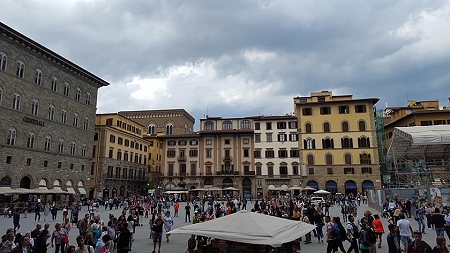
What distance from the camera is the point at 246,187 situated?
56156mm

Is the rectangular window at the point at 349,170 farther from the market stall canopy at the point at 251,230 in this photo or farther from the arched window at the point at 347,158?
the market stall canopy at the point at 251,230

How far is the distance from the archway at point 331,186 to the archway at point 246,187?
12.8m

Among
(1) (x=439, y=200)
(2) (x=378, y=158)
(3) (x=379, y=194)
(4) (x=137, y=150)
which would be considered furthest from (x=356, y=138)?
(4) (x=137, y=150)

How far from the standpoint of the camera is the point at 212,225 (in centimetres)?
769

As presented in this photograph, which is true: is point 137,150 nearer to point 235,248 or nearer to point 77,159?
point 77,159

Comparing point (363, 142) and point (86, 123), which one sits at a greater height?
point (86, 123)

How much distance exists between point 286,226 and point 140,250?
7.30m

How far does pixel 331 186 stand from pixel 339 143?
7008 mm

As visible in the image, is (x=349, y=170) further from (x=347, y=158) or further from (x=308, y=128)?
(x=308, y=128)

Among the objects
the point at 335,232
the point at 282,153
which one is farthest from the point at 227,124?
the point at 335,232

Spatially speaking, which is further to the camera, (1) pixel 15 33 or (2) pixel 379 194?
(1) pixel 15 33

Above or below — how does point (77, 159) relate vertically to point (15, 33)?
below

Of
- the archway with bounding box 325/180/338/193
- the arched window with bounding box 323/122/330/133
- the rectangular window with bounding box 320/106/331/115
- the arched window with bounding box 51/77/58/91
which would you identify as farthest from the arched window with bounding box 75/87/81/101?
the archway with bounding box 325/180/338/193

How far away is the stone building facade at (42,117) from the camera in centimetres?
3150
